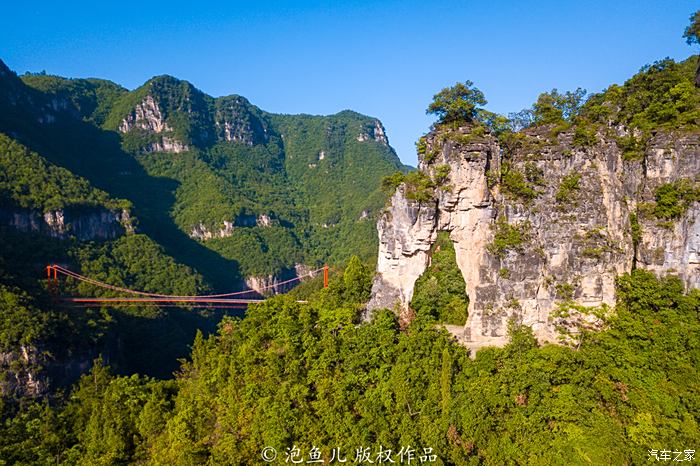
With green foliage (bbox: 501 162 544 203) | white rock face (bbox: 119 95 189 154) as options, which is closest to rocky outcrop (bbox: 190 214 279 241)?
white rock face (bbox: 119 95 189 154)

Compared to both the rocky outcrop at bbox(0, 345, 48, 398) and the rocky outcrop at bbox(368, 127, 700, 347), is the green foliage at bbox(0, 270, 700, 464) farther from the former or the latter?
the rocky outcrop at bbox(0, 345, 48, 398)

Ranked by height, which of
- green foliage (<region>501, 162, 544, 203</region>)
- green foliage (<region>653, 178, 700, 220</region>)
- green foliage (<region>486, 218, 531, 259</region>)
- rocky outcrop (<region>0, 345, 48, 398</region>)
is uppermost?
green foliage (<region>501, 162, 544, 203</region>)

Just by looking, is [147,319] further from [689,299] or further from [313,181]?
[313,181]

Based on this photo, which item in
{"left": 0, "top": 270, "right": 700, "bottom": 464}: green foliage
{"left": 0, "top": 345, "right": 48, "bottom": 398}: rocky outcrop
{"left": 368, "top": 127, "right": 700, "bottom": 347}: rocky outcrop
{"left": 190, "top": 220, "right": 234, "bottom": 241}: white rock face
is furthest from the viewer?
{"left": 190, "top": 220, "right": 234, "bottom": 241}: white rock face

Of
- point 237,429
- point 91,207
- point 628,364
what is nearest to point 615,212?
point 628,364

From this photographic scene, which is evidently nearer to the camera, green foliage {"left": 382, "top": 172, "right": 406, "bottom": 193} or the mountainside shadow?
green foliage {"left": 382, "top": 172, "right": 406, "bottom": 193}

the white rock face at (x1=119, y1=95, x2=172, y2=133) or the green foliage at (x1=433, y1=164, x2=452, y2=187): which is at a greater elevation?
the white rock face at (x1=119, y1=95, x2=172, y2=133)

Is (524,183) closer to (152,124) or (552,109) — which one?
(552,109)
